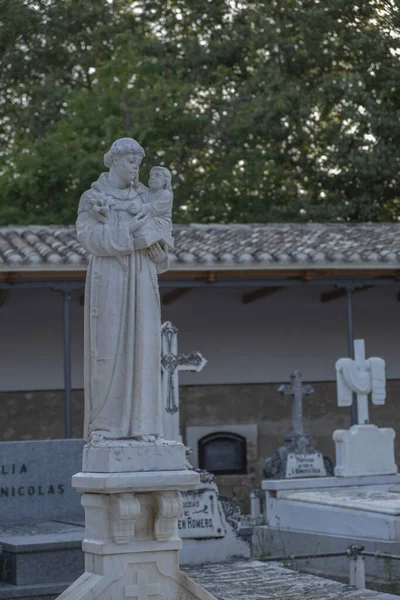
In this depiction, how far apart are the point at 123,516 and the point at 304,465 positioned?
988cm

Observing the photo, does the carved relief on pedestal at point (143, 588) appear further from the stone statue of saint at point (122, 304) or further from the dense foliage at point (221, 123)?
the dense foliage at point (221, 123)

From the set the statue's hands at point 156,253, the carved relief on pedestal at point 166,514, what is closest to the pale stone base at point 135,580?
the carved relief on pedestal at point 166,514

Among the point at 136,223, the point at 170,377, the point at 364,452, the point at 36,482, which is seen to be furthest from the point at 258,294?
the point at 136,223

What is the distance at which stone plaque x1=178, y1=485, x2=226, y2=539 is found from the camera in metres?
12.0

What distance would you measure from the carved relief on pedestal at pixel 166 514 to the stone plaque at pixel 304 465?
9.48 m

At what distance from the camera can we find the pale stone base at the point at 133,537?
720 centimetres

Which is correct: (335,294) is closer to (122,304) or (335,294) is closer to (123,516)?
(122,304)

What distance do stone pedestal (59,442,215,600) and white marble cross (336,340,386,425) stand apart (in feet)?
29.8

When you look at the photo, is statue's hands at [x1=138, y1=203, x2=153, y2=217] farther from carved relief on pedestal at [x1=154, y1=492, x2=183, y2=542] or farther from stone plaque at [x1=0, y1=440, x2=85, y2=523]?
stone plaque at [x1=0, y1=440, x2=85, y2=523]

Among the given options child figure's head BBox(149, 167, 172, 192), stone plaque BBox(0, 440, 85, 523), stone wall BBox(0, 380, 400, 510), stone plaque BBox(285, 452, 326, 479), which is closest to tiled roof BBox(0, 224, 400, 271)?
stone wall BBox(0, 380, 400, 510)

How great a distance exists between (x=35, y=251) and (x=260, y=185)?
1108 cm

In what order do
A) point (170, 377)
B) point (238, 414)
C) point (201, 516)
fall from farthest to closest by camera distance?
1. point (238, 414)
2. point (170, 377)
3. point (201, 516)

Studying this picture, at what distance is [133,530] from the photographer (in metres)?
7.27

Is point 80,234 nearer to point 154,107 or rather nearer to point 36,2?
point 36,2
